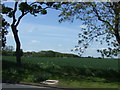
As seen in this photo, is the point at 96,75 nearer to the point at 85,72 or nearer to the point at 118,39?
the point at 85,72

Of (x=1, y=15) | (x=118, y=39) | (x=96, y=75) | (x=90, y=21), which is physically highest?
(x=1, y=15)

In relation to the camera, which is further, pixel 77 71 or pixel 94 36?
pixel 77 71

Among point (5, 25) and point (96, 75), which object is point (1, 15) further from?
point (96, 75)

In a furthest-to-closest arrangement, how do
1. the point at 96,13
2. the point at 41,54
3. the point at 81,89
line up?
the point at 41,54
the point at 96,13
the point at 81,89

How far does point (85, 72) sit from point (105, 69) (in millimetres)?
1931

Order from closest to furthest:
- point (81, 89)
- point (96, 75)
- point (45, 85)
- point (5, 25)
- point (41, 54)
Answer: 1. point (81, 89)
2. point (45, 85)
3. point (96, 75)
4. point (5, 25)
5. point (41, 54)

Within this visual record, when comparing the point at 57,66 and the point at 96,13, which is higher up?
the point at 96,13

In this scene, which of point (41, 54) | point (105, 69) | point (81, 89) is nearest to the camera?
point (81, 89)

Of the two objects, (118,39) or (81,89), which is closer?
(81,89)

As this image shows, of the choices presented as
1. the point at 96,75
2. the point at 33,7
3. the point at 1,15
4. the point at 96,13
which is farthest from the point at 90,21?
the point at 1,15

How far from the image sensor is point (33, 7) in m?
19.1

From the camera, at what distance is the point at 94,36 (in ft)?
53.6

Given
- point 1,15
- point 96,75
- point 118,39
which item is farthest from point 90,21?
point 1,15

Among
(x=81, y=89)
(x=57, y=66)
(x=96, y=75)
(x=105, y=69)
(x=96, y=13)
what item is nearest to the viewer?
(x=81, y=89)
